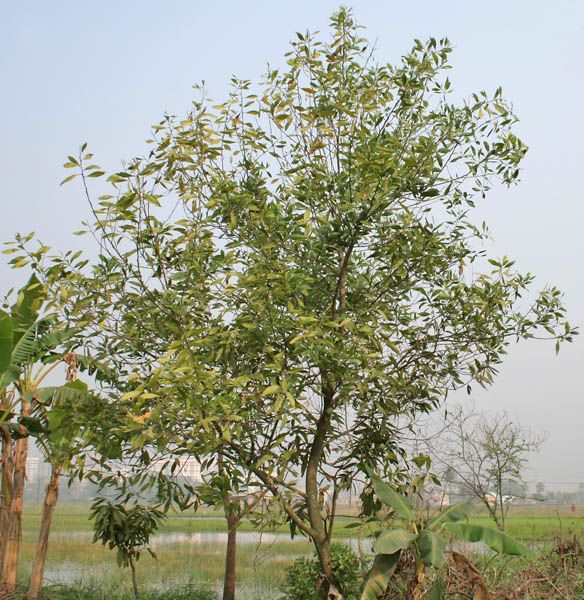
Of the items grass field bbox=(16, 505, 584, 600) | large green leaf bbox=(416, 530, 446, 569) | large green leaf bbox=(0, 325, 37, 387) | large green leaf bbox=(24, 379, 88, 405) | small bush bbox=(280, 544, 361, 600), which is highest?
large green leaf bbox=(0, 325, 37, 387)

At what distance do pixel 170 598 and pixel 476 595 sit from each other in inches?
167

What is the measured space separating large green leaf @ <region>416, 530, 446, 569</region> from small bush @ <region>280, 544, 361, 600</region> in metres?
1.19

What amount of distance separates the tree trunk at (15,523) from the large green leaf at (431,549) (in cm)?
483

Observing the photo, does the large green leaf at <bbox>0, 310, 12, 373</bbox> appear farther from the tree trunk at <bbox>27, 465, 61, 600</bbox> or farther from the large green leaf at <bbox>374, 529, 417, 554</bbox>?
the large green leaf at <bbox>374, 529, 417, 554</bbox>

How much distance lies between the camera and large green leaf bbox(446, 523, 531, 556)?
5023 mm

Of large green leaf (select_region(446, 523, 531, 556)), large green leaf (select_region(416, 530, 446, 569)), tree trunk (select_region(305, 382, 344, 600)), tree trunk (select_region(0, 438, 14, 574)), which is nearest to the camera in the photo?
large green leaf (select_region(416, 530, 446, 569))

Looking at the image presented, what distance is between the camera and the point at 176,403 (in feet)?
14.6

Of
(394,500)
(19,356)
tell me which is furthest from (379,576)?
(19,356)

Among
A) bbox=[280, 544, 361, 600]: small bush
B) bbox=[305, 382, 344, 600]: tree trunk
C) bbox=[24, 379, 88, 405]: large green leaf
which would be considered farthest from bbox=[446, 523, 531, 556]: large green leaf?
bbox=[24, 379, 88, 405]: large green leaf

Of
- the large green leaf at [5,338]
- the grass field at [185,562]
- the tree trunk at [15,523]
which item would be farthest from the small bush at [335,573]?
the large green leaf at [5,338]

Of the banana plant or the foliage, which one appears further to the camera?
the foliage

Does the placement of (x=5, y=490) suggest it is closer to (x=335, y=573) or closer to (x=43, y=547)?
(x=43, y=547)

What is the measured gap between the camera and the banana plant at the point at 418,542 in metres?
4.91

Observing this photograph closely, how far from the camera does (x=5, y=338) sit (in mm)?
6797
